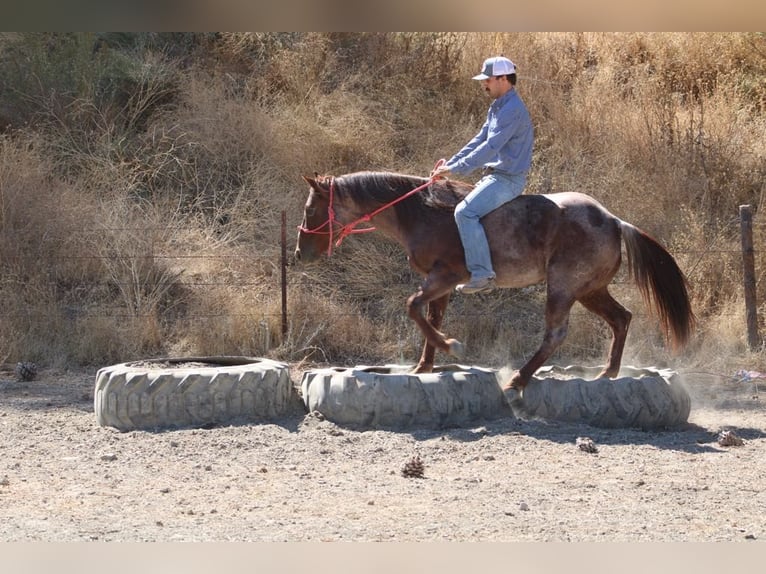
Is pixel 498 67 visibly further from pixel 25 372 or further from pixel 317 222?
pixel 25 372

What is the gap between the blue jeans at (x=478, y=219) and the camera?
322 inches

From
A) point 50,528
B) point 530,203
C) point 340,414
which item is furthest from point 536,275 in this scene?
point 50,528

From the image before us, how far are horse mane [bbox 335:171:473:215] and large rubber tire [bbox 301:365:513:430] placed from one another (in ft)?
4.80

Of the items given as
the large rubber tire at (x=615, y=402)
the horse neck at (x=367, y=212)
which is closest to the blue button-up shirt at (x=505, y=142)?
the horse neck at (x=367, y=212)

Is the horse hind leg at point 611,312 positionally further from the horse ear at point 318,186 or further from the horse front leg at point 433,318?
the horse ear at point 318,186

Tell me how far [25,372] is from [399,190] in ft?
14.6

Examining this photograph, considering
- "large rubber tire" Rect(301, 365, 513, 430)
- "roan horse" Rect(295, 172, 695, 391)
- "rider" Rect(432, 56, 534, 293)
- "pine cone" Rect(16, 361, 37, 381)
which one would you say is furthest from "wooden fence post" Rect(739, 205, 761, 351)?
"pine cone" Rect(16, 361, 37, 381)

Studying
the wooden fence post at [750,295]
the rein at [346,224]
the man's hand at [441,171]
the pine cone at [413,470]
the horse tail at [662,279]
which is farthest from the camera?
the wooden fence post at [750,295]

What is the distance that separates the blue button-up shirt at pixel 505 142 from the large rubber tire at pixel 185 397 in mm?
2268

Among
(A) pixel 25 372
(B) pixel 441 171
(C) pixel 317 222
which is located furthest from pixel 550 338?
(A) pixel 25 372

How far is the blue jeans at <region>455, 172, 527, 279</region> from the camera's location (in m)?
8.17

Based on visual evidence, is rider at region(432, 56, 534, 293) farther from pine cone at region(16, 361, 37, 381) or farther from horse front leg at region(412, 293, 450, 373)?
pine cone at region(16, 361, 37, 381)

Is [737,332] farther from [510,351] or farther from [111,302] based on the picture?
[111,302]

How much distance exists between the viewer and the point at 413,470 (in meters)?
6.45
